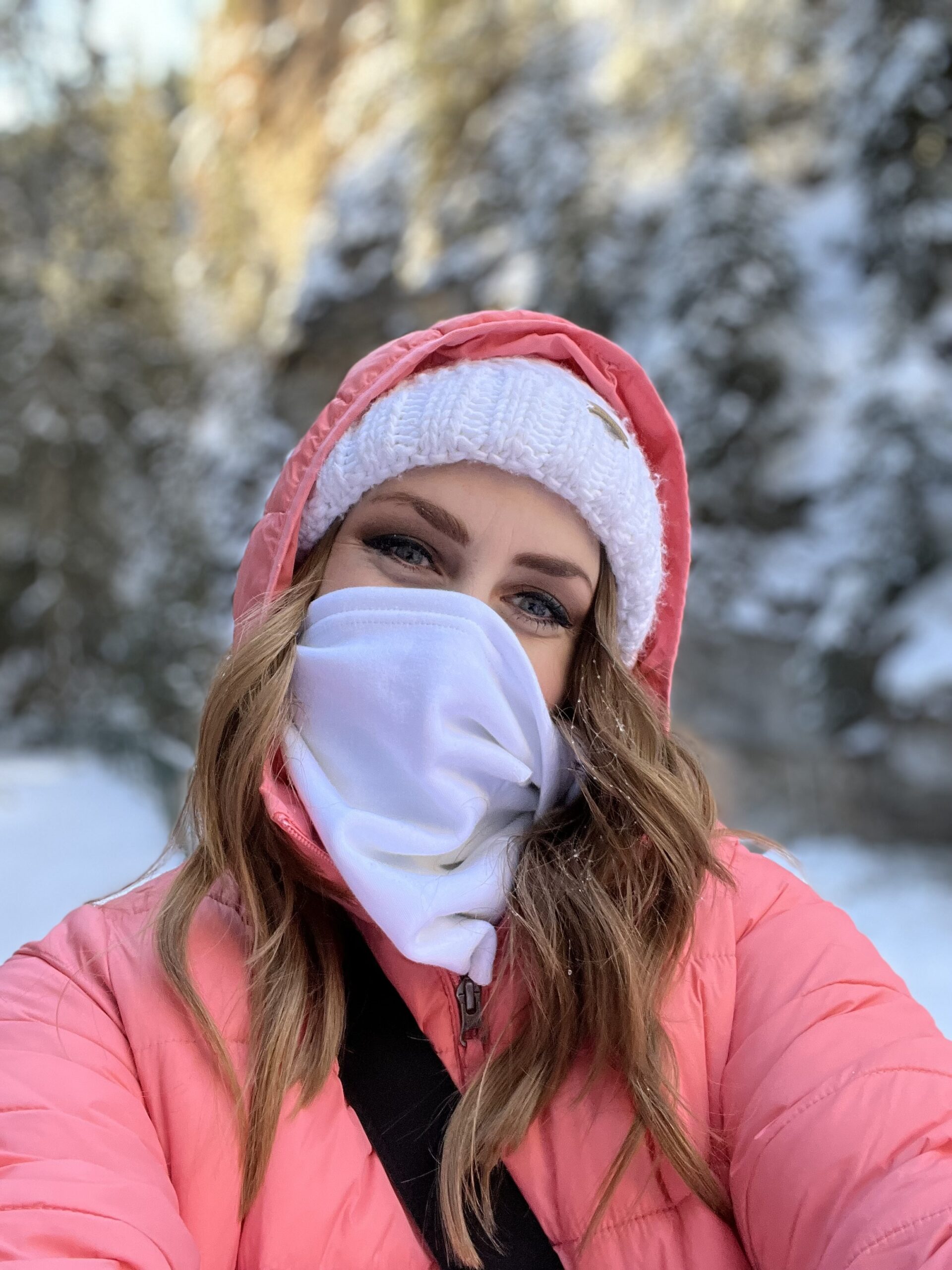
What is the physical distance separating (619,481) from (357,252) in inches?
656

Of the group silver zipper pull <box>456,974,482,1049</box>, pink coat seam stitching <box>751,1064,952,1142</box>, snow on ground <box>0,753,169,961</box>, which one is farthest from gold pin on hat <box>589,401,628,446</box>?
snow on ground <box>0,753,169,961</box>

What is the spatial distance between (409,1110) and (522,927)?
0.29m

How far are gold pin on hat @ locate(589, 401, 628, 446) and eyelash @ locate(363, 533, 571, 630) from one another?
0.32 m

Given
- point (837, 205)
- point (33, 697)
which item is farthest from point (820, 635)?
point (33, 697)

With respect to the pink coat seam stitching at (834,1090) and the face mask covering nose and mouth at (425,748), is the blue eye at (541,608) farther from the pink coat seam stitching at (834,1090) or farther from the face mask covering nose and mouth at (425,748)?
the pink coat seam stitching at (834,1090)

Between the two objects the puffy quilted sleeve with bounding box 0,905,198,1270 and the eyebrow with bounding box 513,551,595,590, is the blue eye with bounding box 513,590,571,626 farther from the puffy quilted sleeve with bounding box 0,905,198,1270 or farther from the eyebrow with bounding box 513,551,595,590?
the puffy quilted sleeve with bounding box 0,905,198,1270

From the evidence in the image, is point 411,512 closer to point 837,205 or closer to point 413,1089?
point 413,1089

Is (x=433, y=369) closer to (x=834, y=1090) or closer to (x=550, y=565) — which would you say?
(x=550, y=565)

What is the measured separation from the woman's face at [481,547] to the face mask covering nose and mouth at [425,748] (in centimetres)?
6

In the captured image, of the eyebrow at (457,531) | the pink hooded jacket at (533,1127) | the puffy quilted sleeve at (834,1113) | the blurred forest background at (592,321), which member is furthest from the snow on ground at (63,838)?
the puffy quilted sleeve at (834,1113)

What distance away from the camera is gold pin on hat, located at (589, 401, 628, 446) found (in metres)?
1.63

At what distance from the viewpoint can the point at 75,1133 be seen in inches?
41.8

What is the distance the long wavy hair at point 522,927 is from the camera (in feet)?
3.98

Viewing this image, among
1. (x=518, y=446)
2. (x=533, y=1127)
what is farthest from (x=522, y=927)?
(x=518, y=446)
